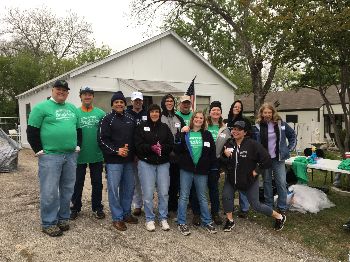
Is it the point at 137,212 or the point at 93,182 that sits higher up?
the point at 93,182

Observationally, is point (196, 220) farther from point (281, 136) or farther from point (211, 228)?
point (281, 136)

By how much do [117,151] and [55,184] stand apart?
0.92 m

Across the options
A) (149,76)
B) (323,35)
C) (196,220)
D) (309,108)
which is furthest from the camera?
(309,108)

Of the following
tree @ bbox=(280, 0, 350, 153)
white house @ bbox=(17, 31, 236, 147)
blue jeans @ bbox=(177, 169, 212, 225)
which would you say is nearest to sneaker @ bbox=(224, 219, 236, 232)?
blue jeans @ bbox=(177, 169, 212, 225)

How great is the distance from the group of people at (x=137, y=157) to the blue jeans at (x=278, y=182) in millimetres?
599

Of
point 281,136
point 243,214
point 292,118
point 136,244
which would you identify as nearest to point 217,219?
point 243,214

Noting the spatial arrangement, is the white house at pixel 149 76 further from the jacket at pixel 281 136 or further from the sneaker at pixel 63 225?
the sneaker at pixel 63 225

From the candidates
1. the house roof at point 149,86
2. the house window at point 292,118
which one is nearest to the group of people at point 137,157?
A: the house roof at point 149,86

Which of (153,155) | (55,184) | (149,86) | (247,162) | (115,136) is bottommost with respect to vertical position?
(55,184)

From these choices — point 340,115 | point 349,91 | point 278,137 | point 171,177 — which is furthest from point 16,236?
point 340,115

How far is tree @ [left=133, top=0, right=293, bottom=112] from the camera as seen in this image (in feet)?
25.5

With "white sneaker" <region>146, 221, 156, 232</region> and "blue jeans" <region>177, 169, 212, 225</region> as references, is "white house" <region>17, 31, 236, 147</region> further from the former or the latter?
"white sneaker" <region>146, 221, 156, 232</region>

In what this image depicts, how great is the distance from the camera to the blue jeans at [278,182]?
5.56 m

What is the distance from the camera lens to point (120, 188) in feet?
16.8
